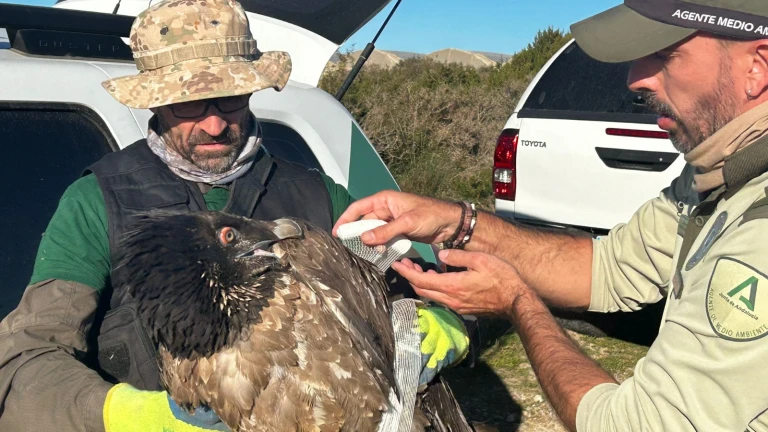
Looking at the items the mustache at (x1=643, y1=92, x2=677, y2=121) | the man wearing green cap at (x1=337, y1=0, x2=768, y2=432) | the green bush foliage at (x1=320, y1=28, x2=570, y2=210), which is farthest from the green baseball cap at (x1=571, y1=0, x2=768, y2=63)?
the green bush foliage at (x1=320, y1=28, x2=570, y2=210)

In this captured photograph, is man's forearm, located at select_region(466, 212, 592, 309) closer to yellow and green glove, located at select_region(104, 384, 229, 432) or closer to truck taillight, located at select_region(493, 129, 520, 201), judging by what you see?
yellow and green glove, located at select_region(104, 384, 229, 432)

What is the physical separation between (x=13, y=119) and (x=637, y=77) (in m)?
2.30

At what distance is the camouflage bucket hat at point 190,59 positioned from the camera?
2885 mm

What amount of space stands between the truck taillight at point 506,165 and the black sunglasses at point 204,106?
13.1 feet

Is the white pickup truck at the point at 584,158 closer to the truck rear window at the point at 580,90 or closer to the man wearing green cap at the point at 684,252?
the truck rear window at the point at 580,90

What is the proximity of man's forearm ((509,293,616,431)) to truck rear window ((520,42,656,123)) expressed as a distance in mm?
3852

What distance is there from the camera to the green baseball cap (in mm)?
2248

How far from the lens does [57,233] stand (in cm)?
265

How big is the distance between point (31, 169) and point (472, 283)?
174 cm

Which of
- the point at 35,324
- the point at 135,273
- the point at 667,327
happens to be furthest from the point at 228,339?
the point at 667,327

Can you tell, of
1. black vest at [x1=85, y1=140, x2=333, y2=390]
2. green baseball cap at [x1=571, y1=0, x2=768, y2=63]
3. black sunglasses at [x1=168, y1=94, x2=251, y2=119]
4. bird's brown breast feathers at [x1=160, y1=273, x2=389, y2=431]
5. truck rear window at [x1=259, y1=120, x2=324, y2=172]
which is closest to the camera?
green baseball cap at [x1=571, y1=0, x2=768, y2=63]

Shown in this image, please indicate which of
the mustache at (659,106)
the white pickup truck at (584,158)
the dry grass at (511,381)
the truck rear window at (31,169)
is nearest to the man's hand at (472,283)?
the mustache at (659,106)

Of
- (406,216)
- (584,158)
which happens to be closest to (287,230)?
(406,216)

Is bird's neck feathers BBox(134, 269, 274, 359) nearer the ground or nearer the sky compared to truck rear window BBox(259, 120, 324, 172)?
nearer the ground
